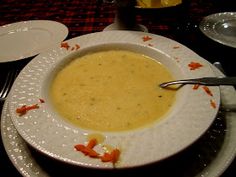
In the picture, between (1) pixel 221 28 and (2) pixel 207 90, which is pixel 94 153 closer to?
(2) pixel 207 90

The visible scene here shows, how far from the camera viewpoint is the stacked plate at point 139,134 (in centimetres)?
59

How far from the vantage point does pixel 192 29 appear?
1.32 metres

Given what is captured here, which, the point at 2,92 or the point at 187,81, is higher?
the point at 187,81

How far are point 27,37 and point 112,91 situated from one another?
0.66m

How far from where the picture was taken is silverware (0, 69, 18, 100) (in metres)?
0.91

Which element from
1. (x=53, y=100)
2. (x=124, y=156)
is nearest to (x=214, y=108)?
(x=124, y=156)

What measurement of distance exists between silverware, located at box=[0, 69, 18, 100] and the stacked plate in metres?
0.12

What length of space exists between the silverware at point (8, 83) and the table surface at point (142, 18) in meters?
0.04

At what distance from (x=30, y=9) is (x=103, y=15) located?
0.48 m

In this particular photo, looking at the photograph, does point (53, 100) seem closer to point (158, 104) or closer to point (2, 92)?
point (2, 92)

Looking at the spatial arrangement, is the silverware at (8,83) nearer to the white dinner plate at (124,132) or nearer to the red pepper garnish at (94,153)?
the white dinner plate at (124,132)

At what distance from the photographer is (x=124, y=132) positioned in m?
0.66

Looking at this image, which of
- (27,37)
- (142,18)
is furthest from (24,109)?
(142,18)

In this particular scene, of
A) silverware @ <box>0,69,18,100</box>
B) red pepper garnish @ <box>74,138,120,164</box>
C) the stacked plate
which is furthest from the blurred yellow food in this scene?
red pepper garnish @ <box>74,138,120,164</box>
